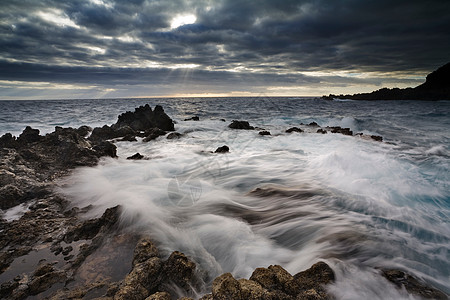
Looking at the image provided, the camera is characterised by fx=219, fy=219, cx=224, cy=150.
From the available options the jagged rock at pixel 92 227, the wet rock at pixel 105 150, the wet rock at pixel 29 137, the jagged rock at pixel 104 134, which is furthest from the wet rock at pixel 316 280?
the jagged rock at pixel 104 134

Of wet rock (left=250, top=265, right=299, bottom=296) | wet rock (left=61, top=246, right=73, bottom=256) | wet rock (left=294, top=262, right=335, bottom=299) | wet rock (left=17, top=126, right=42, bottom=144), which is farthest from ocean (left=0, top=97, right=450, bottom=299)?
wet rock (left=17, top=126, right=42, bottom=144)

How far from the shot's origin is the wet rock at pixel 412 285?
251 centimetres

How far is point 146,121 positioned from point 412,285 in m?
19.5

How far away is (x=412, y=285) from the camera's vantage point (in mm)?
2607

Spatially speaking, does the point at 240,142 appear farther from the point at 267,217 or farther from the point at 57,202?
the point at 57,202

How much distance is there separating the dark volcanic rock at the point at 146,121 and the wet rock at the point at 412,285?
59.1ft

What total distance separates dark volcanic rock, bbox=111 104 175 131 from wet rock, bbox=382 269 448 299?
1800cm

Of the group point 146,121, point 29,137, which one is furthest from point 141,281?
point 146,121

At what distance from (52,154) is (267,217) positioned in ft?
27.7

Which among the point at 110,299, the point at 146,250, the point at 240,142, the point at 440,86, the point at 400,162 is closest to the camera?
the point at 110,299

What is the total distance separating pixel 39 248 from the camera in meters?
3.43

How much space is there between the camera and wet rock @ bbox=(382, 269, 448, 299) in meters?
2.51

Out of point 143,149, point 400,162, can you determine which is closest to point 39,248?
point 143,149

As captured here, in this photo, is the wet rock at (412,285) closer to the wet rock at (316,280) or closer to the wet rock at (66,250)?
the wet rock at (316,280)
